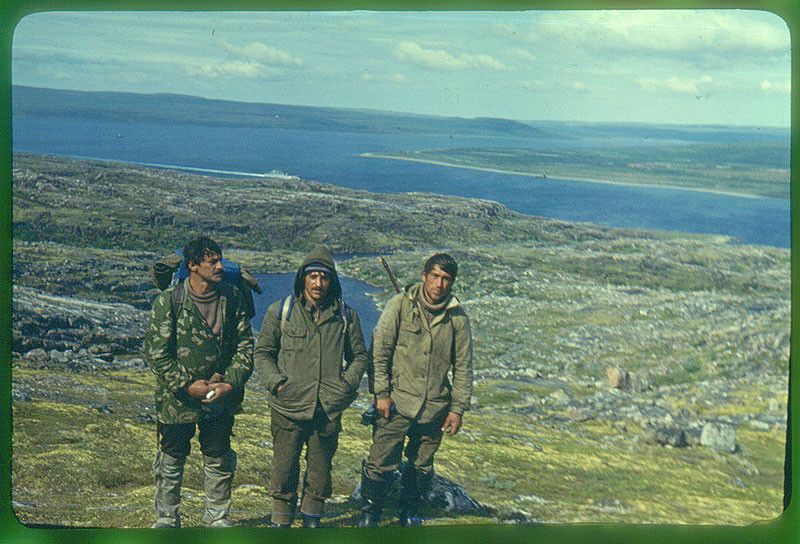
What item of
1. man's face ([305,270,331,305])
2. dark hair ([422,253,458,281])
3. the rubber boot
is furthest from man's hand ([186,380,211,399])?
dark hair ([422,253,458,281])

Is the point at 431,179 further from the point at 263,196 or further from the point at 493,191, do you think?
the point at 263,196

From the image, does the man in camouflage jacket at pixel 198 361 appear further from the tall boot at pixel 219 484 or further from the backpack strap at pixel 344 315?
the backpack strap at pixel 344 315

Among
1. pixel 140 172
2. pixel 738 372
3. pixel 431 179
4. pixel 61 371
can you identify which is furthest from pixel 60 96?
pixel 738 372

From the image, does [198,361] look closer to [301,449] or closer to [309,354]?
[309,354]

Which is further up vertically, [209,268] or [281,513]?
[209,268]

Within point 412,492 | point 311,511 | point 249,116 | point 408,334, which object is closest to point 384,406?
point 408,334
